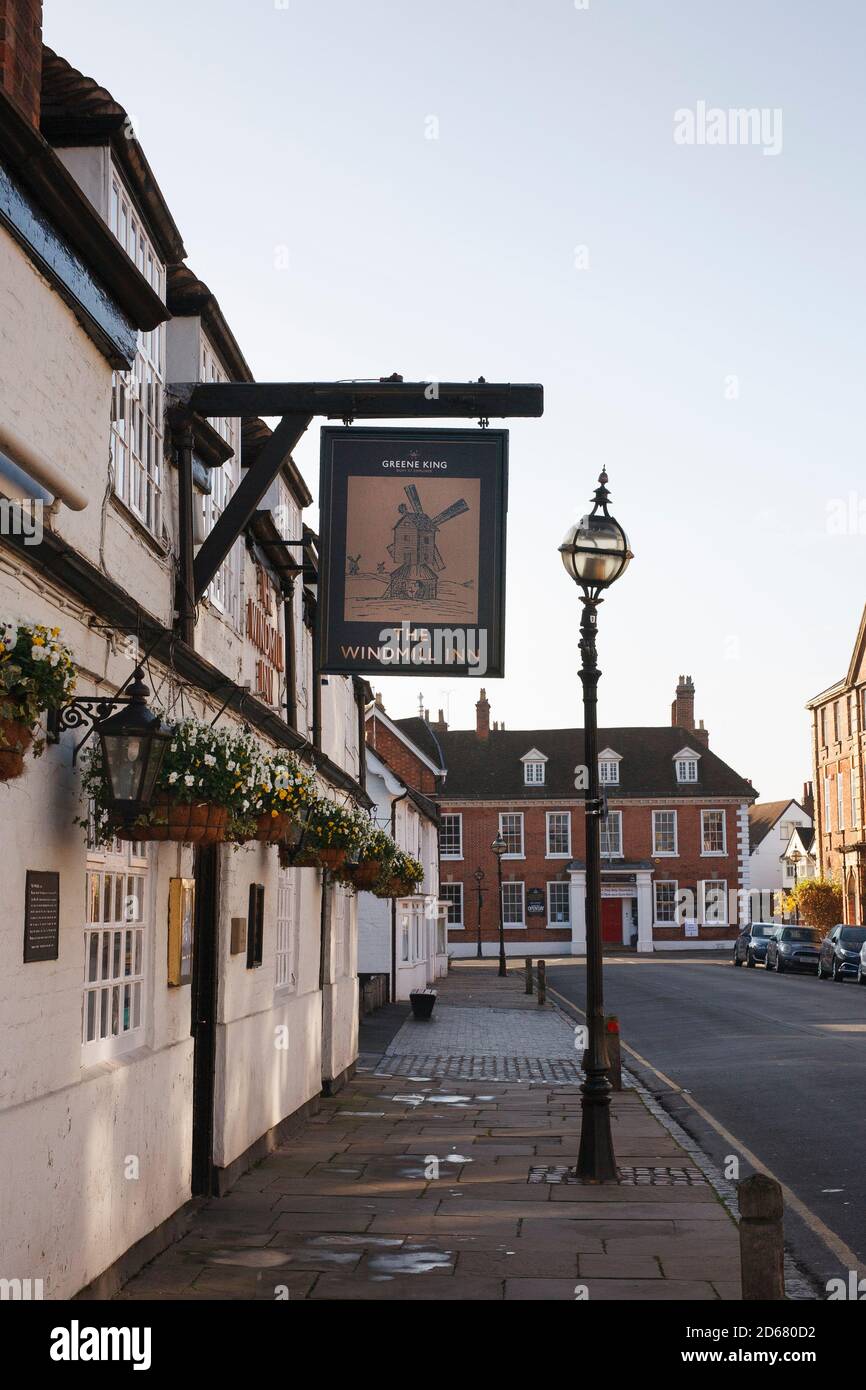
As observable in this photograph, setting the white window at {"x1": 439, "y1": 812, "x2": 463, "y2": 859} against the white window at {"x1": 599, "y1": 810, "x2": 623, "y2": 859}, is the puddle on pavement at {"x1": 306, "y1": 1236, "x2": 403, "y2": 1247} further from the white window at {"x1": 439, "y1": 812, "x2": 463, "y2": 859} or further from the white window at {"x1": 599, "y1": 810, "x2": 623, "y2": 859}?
the white window at {"x1": 599, "y1": 810, "x2": 623, "y2": 859}

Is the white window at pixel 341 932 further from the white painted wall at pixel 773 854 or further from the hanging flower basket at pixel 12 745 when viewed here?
the white painted wall at pixel 773 854

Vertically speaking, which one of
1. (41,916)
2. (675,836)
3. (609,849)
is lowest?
(41,916)

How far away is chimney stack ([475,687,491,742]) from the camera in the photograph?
76.1 meters

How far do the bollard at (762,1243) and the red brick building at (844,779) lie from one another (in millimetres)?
56743

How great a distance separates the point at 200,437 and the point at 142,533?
1.56 metres

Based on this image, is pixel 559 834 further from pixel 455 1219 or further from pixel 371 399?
pixel 371 399

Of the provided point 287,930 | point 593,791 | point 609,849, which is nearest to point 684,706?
point 609,849

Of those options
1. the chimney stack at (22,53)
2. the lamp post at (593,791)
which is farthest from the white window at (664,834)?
the chimney stack at (22,53)

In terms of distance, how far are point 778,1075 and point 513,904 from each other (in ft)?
170

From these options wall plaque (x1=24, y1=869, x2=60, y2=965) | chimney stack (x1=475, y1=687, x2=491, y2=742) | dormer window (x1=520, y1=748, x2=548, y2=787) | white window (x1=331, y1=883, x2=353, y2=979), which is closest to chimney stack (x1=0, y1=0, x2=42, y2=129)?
wall plaque (x1=24, y1=869, x2=60, y2=965)

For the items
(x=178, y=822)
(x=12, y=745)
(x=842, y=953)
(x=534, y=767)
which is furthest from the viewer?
(x=534, y=767)

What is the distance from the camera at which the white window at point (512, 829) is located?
7138 centimetres

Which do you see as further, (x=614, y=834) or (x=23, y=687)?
(x=614, y=834)

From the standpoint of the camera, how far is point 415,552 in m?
9.73
